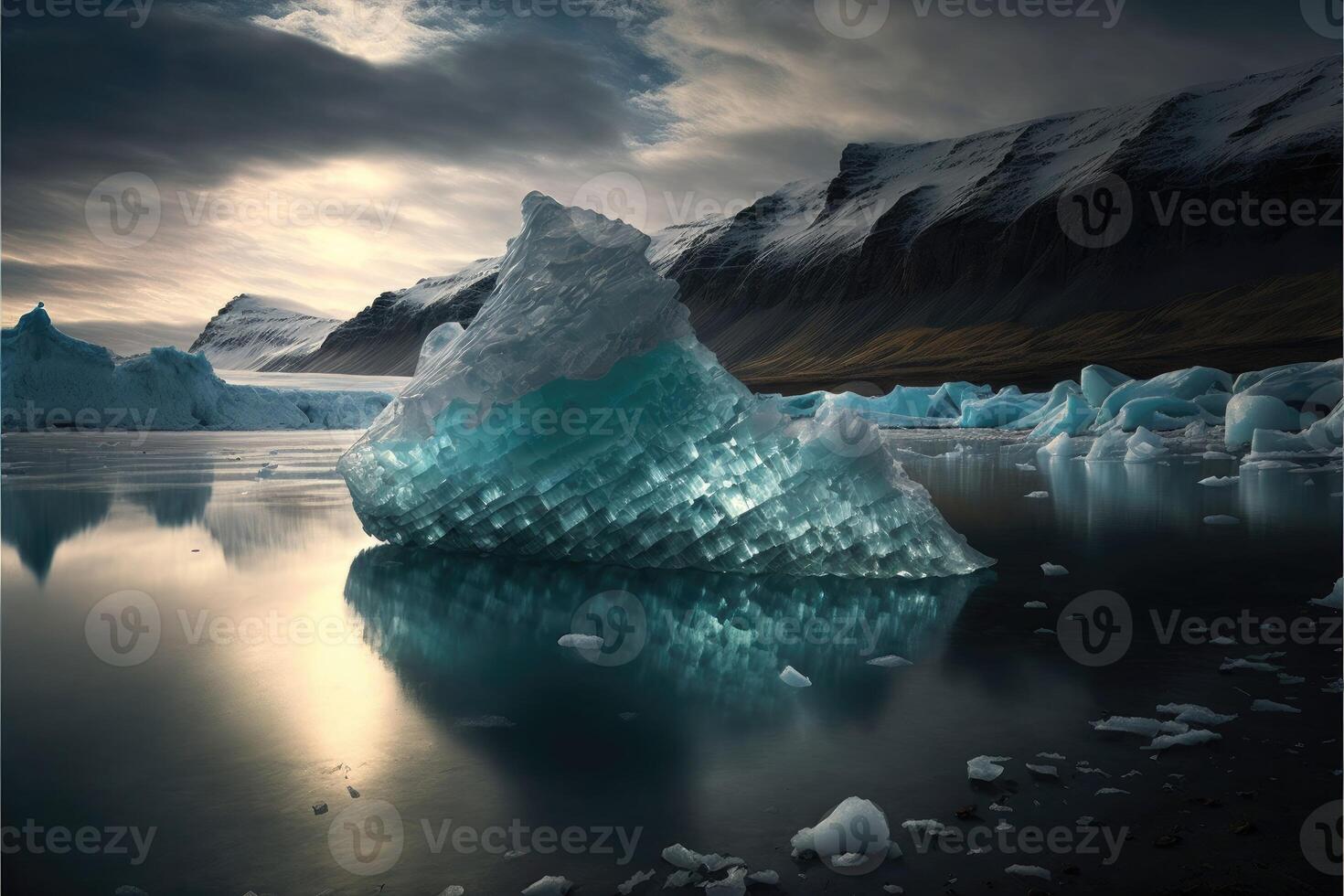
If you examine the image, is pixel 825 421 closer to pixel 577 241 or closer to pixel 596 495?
pixel 596 495

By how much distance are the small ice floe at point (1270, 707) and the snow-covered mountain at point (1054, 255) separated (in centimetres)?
6736

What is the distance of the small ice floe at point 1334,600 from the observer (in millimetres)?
4352

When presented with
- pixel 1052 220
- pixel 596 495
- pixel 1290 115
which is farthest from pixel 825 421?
pixel 1290 115

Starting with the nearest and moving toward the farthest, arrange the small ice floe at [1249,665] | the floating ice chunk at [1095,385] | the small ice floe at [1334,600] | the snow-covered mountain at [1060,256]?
the small ice floe at [1249,665], the small ice floe at [1334,600], the floating ice chunk at [1095,385], the snow-covered mountain at [1060,256]

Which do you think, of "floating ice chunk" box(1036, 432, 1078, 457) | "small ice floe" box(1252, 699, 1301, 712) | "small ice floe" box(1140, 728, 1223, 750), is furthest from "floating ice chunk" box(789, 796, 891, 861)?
"floating ice chunk" box(1036, 432, 1078, 457)

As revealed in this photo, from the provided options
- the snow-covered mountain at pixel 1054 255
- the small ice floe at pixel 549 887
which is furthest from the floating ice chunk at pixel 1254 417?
the snow-covered mountain at pixel 1054 255

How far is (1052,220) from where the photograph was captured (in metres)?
101

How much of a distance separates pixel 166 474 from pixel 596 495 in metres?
9.98

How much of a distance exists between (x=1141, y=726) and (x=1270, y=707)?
0.52m

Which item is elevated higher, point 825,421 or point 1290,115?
point 1290,115

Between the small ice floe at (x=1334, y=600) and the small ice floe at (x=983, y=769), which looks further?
the small ice floe at (x=1334, y=600)

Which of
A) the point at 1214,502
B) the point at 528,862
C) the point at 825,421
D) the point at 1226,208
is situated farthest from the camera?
the point at 1226,208

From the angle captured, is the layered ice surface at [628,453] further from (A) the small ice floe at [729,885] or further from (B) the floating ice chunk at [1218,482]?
(B) the floating ice chunk at [1218,482]

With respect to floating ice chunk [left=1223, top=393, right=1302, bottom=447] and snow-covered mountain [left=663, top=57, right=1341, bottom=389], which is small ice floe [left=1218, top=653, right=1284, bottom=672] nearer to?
floating ice chunk [left=1223, top=393, right=1302, bottom=447]
